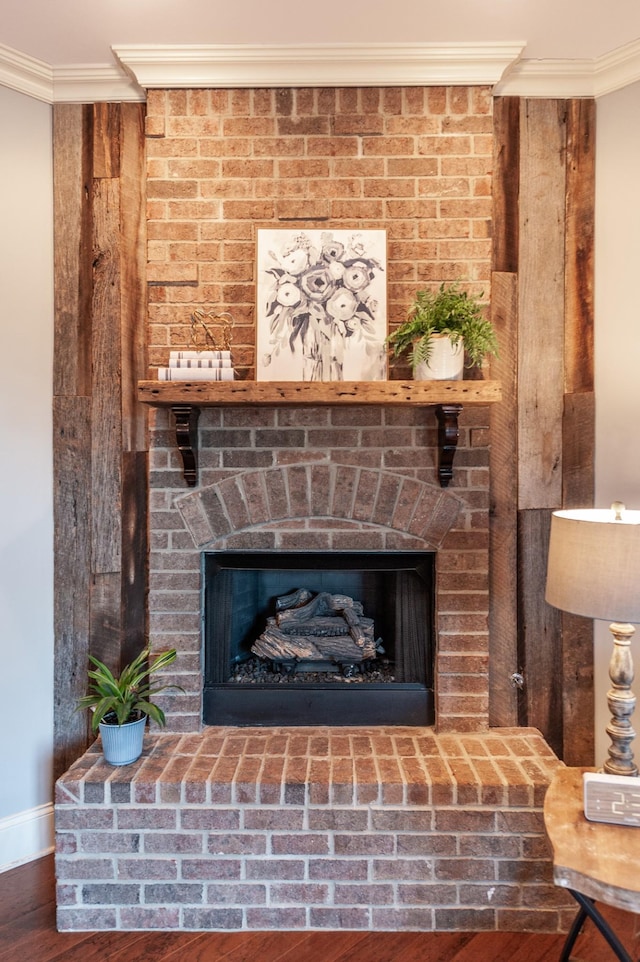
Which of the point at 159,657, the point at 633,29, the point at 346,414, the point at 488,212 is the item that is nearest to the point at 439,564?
the point at 346,414

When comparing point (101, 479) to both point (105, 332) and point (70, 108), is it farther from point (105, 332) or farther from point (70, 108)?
point (70, 108)

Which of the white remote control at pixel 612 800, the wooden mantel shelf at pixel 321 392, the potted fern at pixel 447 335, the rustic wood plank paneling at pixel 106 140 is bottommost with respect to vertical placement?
the white remote control at pixel 612 800

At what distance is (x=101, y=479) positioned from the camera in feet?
7.47

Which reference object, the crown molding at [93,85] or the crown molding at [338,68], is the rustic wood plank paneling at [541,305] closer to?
the crown molding at [338,68]

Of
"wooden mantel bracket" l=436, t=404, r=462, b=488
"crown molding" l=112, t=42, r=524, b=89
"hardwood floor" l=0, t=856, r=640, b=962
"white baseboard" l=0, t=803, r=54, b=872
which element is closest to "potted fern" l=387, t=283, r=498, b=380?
"wooden mantel bracket" l=436, t=404, r=462, b=488

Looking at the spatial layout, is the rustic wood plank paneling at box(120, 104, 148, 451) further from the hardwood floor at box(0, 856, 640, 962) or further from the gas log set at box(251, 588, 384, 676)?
the hardwood floor at box(0, 856, 640, 962)

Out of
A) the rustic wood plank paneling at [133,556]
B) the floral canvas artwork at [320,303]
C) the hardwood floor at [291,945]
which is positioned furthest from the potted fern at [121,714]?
the floral canvas artwork at [320,303]

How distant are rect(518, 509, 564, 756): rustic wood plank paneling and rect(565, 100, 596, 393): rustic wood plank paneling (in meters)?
0.58

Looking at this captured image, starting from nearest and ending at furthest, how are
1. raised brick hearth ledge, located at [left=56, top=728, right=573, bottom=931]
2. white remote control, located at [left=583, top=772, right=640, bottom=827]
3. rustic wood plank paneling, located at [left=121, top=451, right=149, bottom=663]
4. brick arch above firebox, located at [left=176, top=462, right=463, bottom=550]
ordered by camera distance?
white remote control, located at [left=583, top=772, right=640, bottom=827], raised brick hearth ledge, located at [left=56, top=728, right=573, bottom=931], brick arch above firebox, located at [left=176, top=462, right=463, bottom=550], rustic wood plank paneling, located at [left=121, top=451, right=149, bottom=663]

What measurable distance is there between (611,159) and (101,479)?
7.29 ft

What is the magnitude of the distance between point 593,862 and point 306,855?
87cm

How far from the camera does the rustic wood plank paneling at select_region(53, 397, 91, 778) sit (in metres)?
2.27

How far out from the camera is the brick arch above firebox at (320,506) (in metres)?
→ 2.18

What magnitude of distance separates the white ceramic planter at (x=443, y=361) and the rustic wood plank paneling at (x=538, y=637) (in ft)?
2.13
